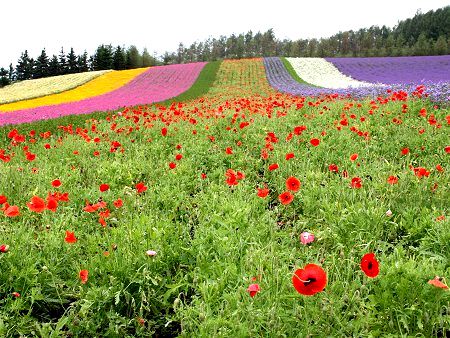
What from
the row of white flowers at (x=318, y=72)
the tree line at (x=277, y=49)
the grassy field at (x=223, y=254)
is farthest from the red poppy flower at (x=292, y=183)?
the tree line at (x=277, y=49)

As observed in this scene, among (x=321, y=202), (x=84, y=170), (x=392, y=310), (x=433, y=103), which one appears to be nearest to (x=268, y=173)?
(x=321, y=202)

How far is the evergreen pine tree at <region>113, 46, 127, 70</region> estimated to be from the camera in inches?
2508

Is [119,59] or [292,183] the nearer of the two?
[292,183]

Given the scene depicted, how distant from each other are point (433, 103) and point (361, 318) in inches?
349

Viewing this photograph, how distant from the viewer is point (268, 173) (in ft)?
17.0

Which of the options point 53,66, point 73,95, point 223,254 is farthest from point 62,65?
point 223,254

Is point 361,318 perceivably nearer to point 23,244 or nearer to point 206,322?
point 206,322

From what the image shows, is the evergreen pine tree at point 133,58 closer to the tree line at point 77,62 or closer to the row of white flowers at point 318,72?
the tree line at point 77,62

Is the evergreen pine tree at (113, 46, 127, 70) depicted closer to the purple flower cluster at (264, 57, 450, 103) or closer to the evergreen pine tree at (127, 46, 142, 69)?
the evergreen pine tree at (127, 46, 142, 69)

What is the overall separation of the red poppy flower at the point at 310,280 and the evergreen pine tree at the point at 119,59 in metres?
67.9

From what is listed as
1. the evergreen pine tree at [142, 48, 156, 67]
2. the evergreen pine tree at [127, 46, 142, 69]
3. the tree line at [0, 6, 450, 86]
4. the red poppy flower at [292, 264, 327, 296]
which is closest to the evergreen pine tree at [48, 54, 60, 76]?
the tree line at [0, 6, 450, 86]

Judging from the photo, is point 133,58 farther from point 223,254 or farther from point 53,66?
point 223,254

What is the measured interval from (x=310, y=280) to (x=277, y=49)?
3998 inches

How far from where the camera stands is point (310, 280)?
155 centimetres
